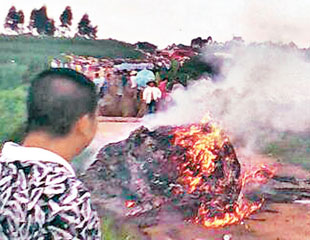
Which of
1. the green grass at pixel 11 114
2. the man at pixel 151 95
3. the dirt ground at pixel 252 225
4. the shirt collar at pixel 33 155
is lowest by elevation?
the dirt ground at pixel 252 225

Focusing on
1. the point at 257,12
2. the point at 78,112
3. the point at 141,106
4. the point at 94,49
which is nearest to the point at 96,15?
the point at 94,49

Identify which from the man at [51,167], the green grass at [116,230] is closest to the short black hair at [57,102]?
the man at [51,167]

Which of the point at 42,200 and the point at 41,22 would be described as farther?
the point at 41,22

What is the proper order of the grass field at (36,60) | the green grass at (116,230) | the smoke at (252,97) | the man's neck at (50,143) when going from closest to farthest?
the man's neck at (50,143) < the green grass at (116,230) < the grass field at (36,60) < the smoke at (252,97)

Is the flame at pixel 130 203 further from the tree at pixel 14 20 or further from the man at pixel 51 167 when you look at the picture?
the man at pixel 51 167

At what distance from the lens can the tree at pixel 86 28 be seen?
→ 4.23m

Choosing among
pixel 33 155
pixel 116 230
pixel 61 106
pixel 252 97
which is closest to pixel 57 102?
pixel 61 106

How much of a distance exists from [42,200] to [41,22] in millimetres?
2707

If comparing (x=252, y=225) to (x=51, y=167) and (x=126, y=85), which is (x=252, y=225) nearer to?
(x=126, y=85)

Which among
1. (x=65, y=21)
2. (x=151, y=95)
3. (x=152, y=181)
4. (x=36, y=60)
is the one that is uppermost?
(x=65, y=21)

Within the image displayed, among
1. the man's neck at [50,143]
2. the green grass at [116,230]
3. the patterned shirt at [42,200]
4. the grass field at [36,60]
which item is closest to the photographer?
the patterned shirt at [42,200]

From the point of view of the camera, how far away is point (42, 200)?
165 centimetres

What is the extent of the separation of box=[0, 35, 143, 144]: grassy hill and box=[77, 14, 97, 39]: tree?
1.4 inches

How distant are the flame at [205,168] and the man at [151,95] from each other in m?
0.21
